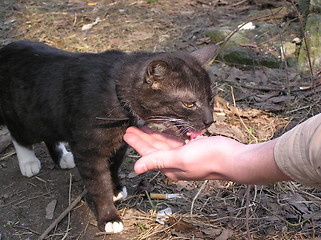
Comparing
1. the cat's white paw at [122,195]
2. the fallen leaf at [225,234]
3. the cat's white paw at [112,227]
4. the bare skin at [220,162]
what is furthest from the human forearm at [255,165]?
the cat's white paw at [122,195]

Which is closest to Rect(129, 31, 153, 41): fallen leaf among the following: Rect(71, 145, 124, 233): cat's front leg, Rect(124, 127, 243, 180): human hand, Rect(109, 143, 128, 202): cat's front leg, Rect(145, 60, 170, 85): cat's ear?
Rect(109, 143, 128, 202): cat's front leg

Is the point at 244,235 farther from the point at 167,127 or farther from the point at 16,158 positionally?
the point at 16,158

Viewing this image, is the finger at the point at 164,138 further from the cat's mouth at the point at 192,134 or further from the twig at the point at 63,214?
the twig at the point at 63,214

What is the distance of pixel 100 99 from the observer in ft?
9.11

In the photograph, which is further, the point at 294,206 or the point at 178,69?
the point at 294,206

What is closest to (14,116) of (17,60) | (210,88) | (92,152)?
(17,60)

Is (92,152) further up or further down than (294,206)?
further up

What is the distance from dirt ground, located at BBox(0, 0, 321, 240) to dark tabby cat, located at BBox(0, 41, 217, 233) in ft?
0.96

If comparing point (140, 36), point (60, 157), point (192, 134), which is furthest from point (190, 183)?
point (140, 36)

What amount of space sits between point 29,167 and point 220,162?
2149 mm

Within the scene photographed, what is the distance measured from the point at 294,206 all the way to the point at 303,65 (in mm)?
2207

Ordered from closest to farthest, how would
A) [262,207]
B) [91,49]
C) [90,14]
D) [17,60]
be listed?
[262,207] < [17,60] < [91,49] < [90,14]

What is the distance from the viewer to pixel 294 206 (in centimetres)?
314

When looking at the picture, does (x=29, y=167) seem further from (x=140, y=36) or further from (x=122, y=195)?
(x=140, y=36)
